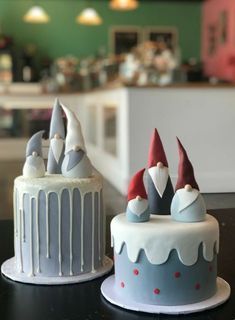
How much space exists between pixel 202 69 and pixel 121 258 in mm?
8369

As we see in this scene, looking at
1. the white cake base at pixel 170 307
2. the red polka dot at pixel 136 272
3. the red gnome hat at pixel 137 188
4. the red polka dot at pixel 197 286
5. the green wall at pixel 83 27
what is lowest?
the white cake base at pixel 170 307

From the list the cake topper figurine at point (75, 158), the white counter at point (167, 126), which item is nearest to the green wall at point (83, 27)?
the white counter at point (167, 126)

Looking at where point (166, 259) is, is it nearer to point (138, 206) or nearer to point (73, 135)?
point (138, 206)

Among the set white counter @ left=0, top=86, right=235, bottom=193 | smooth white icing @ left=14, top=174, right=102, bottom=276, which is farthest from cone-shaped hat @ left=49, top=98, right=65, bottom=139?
white counter @ left=0, top=86, right=235, bottom=193

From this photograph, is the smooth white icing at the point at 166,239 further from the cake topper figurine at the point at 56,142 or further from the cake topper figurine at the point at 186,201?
the cake topper figurine at the point at 56,142

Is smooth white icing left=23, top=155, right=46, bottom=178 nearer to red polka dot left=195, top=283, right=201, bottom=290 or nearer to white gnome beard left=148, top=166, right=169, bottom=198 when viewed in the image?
white gnome beard left=148, top=166, right=169, bottom=198

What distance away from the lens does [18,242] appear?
42.2 inches

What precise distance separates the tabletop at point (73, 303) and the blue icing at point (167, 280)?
0.04 m

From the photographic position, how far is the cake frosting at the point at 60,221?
1034 millimetres

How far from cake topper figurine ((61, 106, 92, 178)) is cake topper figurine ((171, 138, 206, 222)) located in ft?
0.78

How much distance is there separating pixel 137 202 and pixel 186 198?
0.28 feet

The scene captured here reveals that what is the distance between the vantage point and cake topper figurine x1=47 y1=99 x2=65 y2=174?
1132 millimetres

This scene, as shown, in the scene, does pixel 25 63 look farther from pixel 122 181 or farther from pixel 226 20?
pixel 122 181

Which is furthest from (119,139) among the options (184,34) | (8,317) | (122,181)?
(184,34)
